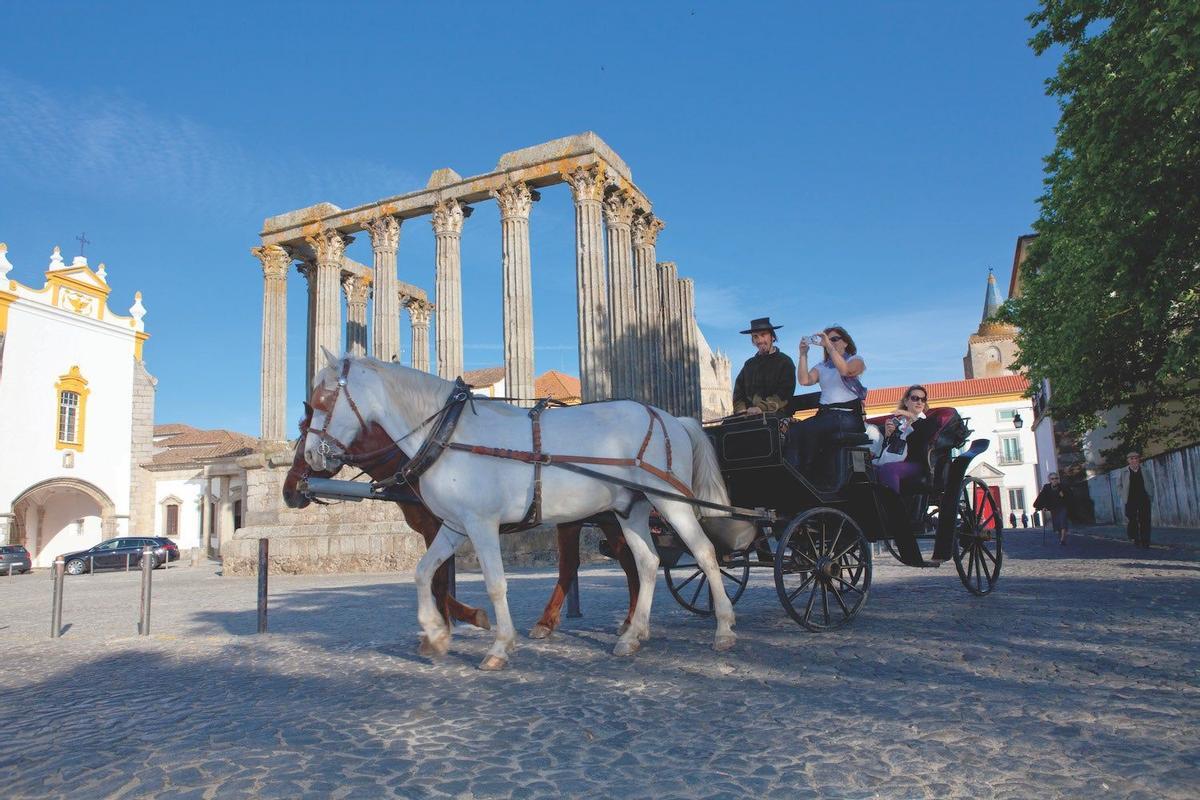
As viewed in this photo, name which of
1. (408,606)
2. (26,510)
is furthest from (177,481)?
(408,606)

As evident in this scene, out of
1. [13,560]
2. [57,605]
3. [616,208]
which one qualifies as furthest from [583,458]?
[13,560]

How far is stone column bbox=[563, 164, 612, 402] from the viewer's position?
21234 mm

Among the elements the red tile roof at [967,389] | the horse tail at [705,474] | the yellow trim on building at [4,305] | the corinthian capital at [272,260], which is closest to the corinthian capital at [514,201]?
the corinthian capital at [272,260]

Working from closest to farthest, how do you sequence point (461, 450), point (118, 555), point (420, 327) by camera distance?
1. point (461, 450)
2. point (420, 327)
3. point (118, 555)

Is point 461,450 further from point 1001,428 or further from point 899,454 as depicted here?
point 1001,428

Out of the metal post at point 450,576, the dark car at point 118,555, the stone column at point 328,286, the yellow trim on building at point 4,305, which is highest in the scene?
the yellow trim on building at point 4,305

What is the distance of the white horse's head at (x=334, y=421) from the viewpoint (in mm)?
5441

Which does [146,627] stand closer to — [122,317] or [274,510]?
[274,510]

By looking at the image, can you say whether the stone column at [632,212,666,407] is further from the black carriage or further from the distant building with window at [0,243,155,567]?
the distant building with window at [0,243,155,567]

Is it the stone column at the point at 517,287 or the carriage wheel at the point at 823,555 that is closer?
the carriage wheel at the point at 823,555

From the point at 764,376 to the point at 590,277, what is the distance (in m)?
15.0

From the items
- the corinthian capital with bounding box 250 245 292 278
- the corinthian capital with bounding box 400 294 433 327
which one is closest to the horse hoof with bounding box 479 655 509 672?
the corinthian capital with bounding box 250 245 292 278

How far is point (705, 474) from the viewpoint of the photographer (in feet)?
20.2

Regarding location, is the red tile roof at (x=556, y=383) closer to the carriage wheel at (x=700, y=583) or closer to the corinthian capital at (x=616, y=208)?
the corinthian capital at (x=616, y=208)
